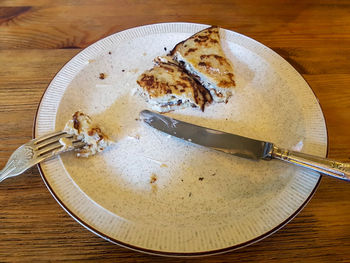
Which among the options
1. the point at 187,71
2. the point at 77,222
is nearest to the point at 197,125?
the point at 187,71

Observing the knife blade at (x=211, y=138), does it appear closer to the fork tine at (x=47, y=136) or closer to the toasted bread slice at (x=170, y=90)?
the toasted bread slice at (x=170, y=90)

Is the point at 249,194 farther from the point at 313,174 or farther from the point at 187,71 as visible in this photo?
the point at 187,71

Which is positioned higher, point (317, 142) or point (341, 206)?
point (317, 142)

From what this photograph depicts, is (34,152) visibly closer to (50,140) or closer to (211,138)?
(50,140)

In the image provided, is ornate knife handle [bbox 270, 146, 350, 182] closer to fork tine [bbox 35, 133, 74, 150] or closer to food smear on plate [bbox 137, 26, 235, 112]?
food smear on plate [bbox 137, 26, 235, 112]

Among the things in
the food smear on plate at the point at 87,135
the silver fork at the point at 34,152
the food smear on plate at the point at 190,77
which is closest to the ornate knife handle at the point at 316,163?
the food smear on plate at the point at 190,77

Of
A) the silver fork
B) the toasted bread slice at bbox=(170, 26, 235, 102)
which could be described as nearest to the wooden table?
the silver fork
